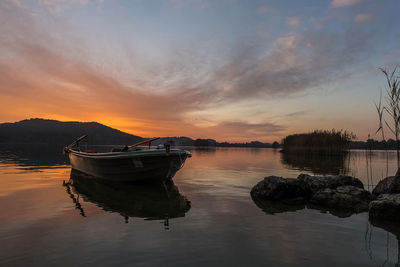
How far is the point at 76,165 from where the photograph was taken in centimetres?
1844

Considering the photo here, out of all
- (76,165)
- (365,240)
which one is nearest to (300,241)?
(365,240)

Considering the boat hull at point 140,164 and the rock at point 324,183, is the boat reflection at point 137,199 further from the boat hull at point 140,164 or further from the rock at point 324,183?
the rock at point 324,183

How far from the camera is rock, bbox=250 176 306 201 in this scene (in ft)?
32.9

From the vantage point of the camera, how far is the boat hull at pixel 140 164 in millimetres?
12156

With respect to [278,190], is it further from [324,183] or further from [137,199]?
[137,199]

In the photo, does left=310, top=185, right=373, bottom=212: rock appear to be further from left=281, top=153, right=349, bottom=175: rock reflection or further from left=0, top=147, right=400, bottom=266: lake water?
left=281, top=153, right=349, bottom=175: rock reflection

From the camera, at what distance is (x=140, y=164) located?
40.7 ft

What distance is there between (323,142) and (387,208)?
1530 inches

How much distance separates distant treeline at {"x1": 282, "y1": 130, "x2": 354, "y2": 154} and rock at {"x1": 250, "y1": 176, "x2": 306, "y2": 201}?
34.8 m

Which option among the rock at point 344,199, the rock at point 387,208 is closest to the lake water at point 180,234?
the rock at point 387,208

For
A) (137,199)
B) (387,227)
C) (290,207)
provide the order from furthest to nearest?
(137,199) → (290,207) → (387,227)

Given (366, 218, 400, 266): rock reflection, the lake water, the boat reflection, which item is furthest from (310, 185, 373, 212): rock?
the boat reflection

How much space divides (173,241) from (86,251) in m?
1.74

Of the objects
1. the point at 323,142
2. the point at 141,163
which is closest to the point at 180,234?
the point at 141,163
